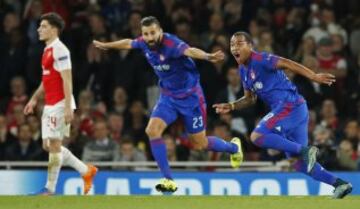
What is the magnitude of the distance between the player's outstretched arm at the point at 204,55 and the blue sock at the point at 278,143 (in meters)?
1.04

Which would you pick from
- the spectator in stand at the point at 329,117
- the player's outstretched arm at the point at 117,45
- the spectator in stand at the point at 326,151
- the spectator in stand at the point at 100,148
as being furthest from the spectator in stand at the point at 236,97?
the player's outstretched arm at the point at 117,45

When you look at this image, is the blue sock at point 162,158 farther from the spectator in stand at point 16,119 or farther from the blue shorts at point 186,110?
the spectator in stand at point 16,119

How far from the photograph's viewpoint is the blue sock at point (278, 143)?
12.9 metres

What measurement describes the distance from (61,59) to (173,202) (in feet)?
7.77

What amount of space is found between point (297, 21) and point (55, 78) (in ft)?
22.0

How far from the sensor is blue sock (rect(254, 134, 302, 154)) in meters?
12.9

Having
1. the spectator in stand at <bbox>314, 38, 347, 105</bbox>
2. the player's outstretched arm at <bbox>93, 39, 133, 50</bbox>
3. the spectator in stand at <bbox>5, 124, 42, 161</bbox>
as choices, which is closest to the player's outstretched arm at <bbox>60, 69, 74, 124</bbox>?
the player's outstretched arm at <bbox>93, 39, 133, 50</bbox>

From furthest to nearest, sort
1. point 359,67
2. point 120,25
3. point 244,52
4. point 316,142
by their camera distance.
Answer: point 120,25 < point 359,67 < point 316,142 < point 244,52

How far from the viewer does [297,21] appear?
64.4 feet

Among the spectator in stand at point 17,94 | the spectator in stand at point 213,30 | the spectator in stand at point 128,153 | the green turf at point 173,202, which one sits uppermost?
the spectator in stand at point 213,30

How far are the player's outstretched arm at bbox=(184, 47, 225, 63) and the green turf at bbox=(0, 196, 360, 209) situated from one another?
149 cm

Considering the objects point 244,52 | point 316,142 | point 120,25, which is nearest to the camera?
point 244,52

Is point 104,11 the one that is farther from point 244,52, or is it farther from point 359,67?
point 244,52

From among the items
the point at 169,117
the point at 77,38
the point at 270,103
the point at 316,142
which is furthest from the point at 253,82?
the point at 77,38
